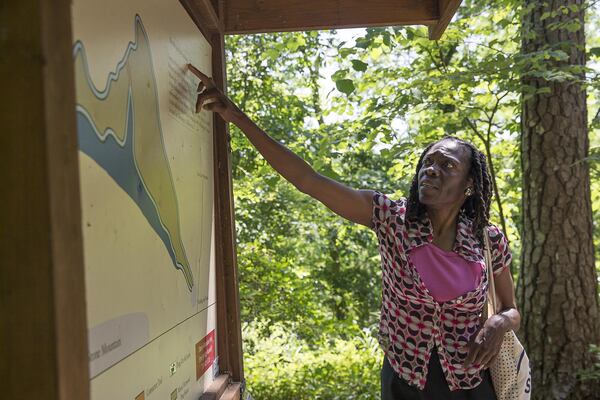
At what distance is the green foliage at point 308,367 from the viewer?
554 centimetres

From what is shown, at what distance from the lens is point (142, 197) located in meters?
1.52

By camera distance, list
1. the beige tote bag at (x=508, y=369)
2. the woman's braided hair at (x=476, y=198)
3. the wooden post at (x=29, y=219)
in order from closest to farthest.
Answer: the wooden post at (x=29, y=219) → the beige tote bag at (x=508, y=369) → the woman's braided hair at (x=476, y=198)

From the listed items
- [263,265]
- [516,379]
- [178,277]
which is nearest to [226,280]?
[178,277]

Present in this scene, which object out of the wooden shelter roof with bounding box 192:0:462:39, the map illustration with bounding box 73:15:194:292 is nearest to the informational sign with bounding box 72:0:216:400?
the map illustration with bounding box 73:15:194:292

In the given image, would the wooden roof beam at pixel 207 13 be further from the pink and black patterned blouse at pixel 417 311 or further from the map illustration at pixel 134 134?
the pink and black patterned blouse at pixel 417 311

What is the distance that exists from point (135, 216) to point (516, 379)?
1.63m

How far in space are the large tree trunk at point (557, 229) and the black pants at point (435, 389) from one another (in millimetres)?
2698

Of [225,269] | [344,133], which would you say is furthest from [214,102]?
[344,133]

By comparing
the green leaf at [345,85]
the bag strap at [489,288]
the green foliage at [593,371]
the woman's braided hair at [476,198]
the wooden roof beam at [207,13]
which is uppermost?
the wooden roof beam at [207,13]

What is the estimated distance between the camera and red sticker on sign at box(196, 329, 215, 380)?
211 cm

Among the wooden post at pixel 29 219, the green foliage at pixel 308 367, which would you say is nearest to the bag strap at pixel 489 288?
the wooden post at pixel 29 219

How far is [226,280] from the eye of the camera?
249 centimetres

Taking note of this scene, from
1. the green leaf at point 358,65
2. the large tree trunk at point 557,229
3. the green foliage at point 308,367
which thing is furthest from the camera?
the green foliage at point 308,367

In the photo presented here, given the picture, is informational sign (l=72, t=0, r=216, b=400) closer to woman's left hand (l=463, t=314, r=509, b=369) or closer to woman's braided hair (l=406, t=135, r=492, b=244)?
woman's braided hair (l=406, t=135, r=492, b=244)
